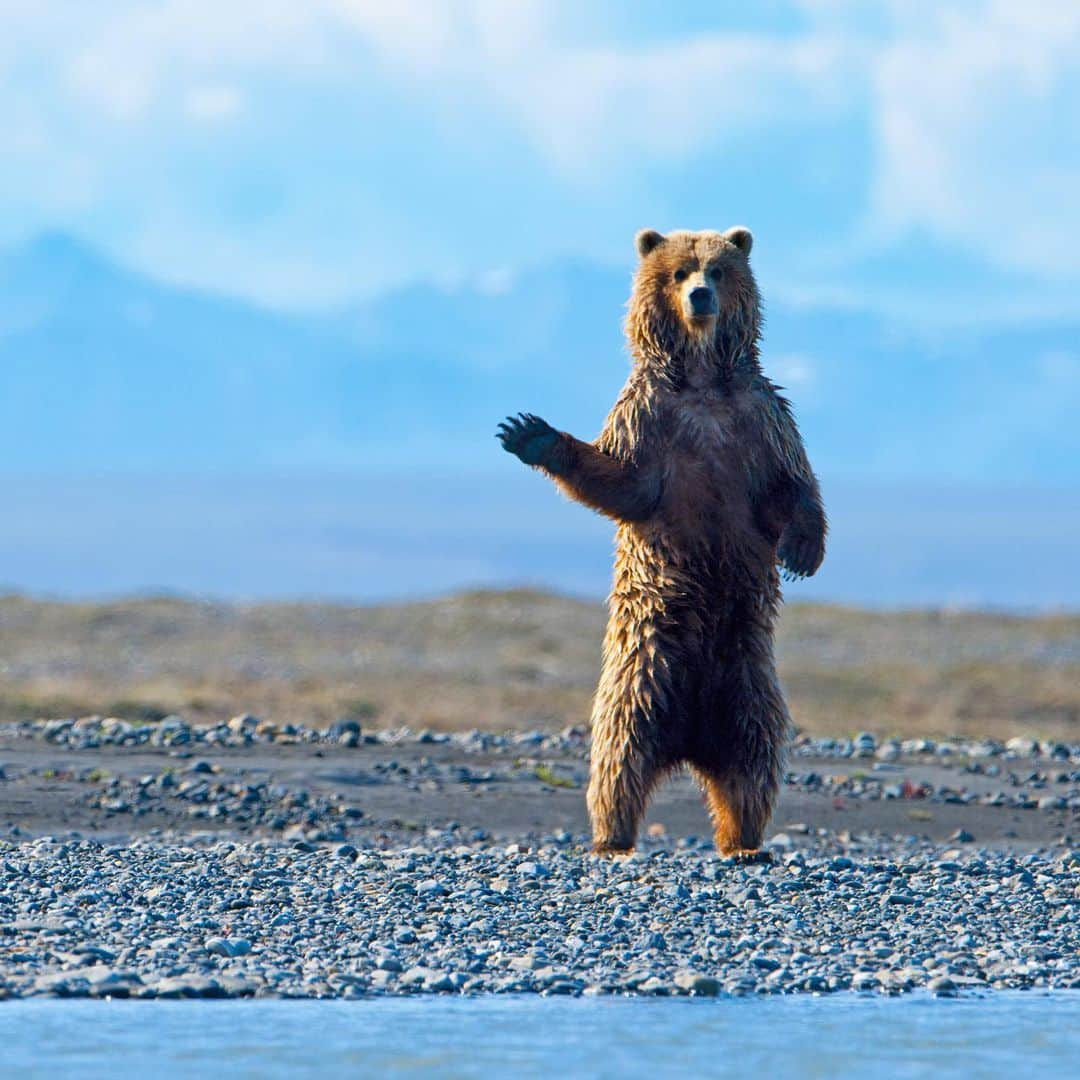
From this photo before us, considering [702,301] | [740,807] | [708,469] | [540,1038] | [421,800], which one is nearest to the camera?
[540,1038]

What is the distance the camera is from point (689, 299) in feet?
37.2

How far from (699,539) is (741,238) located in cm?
168

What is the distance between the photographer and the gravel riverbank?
9.05 metres

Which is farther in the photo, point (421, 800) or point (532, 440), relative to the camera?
point (421, 800)

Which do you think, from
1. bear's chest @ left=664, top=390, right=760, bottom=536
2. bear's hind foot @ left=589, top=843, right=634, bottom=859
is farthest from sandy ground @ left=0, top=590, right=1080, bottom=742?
bear's chest @ left=664, top=390, right=760, bottom=536

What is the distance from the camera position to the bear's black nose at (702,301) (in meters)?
11.3

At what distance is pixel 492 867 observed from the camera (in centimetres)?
1141

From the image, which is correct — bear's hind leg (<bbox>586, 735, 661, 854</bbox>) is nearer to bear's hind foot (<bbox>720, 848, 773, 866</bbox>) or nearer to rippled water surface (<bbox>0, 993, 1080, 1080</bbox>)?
bear's hind foot (<bbox>720, 848, 773, 866</bbox>)

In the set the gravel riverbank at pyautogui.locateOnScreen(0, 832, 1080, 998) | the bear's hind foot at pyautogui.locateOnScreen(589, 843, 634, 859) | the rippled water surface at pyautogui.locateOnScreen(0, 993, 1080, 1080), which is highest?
the bear's hind foot at pyautogui.locateOnScreen(589, 843, 634, 859)

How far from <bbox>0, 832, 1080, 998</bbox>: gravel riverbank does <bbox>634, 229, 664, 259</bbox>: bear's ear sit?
3.13m

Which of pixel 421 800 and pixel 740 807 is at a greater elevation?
pixel 740 807

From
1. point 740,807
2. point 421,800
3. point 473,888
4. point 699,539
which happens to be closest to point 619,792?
point 740,807

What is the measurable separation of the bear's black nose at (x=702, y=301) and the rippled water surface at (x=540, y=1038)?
3.78 m

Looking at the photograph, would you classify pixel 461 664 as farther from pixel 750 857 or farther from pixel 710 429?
pixel 710 429
